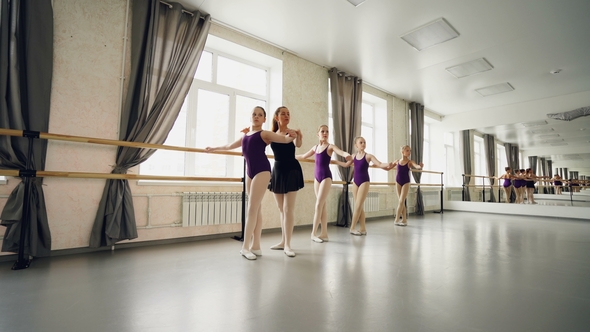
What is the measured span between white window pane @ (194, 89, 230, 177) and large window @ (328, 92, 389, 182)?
3731 millimetres

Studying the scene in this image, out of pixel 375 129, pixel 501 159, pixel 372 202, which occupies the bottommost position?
pixel 372 202

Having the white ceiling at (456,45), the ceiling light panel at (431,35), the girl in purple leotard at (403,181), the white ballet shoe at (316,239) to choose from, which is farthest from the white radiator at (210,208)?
the ceiling light panel at (431,35)

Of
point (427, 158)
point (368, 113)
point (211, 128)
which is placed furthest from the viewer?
point (427, 158)

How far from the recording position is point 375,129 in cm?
702

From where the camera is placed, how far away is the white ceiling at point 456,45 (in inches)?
135

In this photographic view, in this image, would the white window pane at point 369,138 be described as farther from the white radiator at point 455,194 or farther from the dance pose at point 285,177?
the dance pose at point 285,177

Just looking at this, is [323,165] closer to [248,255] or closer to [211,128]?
[248,255]

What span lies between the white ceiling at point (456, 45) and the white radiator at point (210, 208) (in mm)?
2451

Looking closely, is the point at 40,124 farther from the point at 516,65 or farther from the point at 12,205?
the point at 516,65

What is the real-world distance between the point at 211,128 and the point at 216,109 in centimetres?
32

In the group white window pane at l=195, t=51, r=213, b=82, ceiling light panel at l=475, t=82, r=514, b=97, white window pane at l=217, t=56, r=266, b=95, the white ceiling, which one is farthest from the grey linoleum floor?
ceiling light panel at l=475, t=82, r=514, b=97

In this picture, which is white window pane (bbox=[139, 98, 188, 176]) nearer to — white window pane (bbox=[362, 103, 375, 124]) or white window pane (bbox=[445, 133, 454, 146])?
white window pane (bbox=[362, 103, 375, 124])

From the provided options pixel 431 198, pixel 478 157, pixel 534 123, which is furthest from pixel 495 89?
pixel 431 198

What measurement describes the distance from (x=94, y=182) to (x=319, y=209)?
97.9 inches
